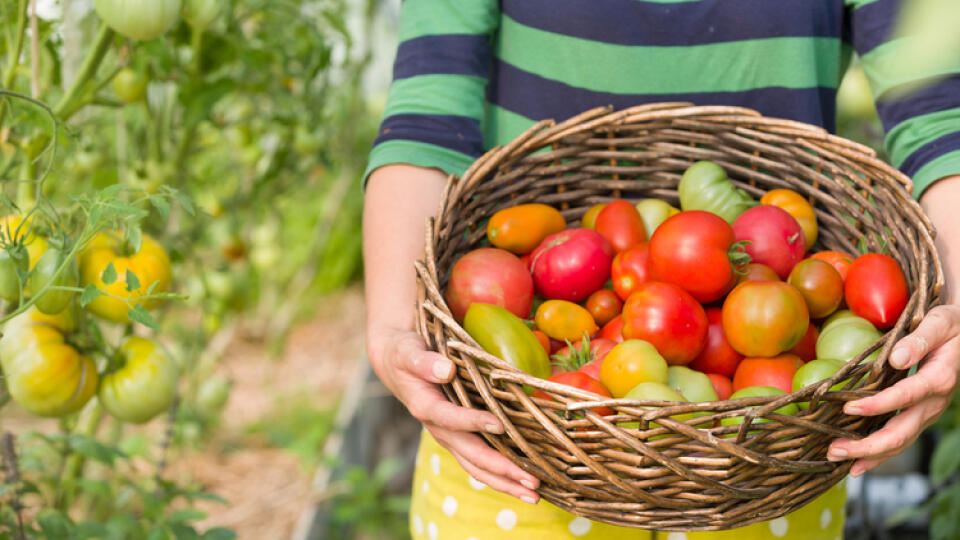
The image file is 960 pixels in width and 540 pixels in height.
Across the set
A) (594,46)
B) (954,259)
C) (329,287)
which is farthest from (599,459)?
(329,287)

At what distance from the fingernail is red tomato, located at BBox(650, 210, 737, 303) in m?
0.38

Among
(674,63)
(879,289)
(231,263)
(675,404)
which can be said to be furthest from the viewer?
(231,263)

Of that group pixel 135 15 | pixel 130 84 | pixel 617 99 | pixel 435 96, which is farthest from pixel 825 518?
pixel 130 84

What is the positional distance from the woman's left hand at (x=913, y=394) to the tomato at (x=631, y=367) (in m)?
0.20

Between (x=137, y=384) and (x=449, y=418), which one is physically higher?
(x=449, y=418)

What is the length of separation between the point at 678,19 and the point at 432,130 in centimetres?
41

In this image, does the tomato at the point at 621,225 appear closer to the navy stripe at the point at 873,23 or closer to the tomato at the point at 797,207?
the tomato at the point at 797,207

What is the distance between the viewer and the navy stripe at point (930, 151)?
104 cm

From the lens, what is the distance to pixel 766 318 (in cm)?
97

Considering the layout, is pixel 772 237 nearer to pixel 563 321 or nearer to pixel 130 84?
pixel 563 321

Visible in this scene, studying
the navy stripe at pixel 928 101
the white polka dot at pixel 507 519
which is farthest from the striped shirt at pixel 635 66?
the white polka dot at pixel 507 519

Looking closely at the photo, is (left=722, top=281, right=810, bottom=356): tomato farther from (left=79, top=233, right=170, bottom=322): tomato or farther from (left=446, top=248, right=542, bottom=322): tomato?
(left=79, top=233, right=170, bottom=322): tomato

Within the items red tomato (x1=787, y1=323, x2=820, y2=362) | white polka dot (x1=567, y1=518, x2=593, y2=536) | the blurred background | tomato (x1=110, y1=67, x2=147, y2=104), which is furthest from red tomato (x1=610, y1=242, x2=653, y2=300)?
tomato (x1=110, y1=67, x2=147, y2=104)

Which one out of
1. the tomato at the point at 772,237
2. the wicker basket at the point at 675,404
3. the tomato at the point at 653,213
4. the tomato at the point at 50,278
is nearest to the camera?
the wicker basket at the point at 675,404
